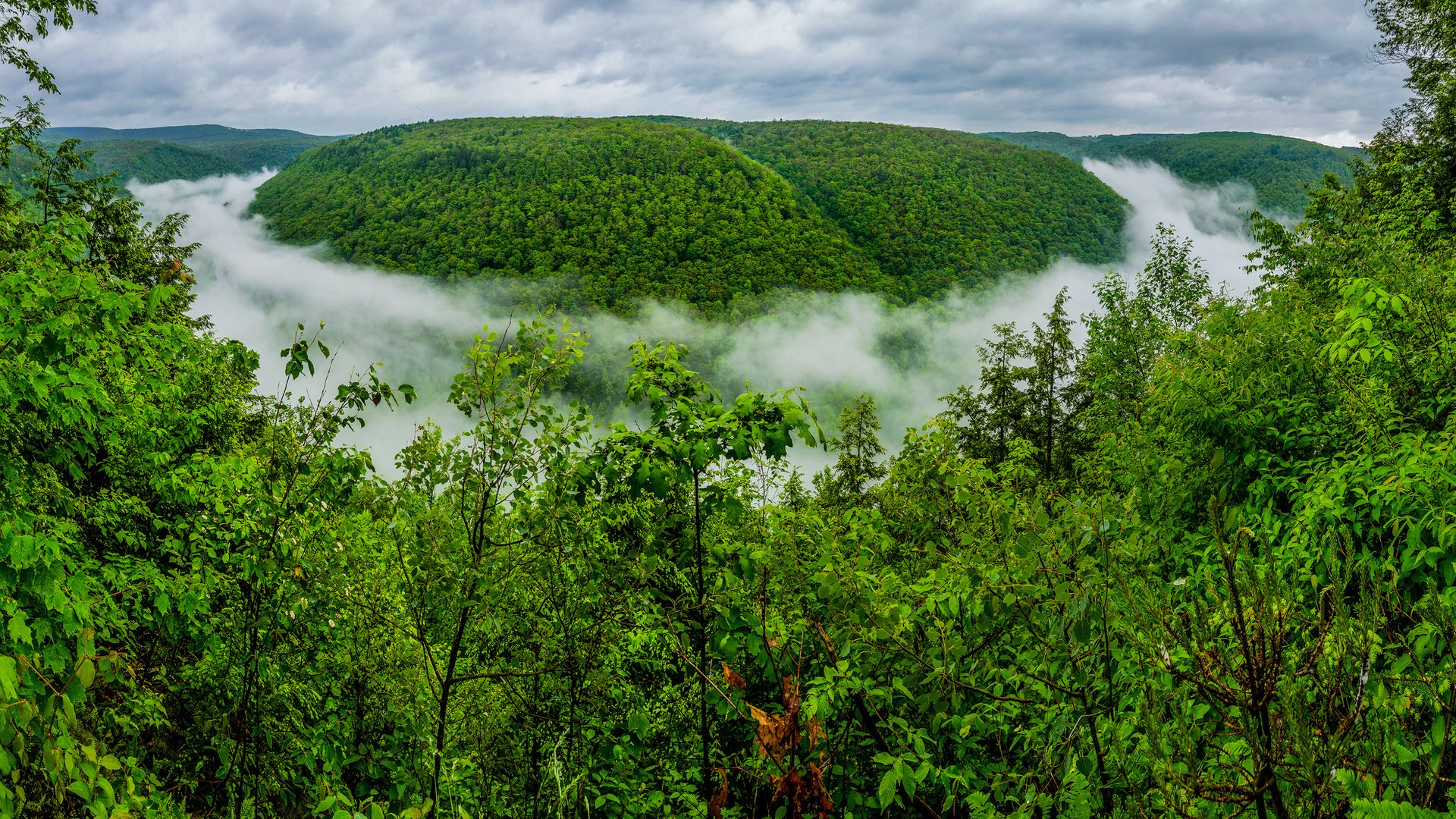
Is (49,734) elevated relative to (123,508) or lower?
elevated

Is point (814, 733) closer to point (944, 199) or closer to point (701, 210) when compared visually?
point (701, 210)

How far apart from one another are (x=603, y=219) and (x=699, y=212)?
18267mm

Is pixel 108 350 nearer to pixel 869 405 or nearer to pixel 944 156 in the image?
pixel 869 405

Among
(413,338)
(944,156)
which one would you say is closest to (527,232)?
(413,338)

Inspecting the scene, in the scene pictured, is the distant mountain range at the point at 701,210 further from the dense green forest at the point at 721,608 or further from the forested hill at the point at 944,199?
the dense green forest at the point at 721,608

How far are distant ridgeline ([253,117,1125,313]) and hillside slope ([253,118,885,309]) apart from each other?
33 centimetres

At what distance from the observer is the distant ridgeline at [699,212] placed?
132625 millimetres

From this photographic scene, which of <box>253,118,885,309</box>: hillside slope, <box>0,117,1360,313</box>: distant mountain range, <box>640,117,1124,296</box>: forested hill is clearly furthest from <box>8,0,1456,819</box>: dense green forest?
<box>640,117,1124,296</box>: forested hill

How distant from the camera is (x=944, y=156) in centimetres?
15950

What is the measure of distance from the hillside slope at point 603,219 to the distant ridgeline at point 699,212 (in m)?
0.33

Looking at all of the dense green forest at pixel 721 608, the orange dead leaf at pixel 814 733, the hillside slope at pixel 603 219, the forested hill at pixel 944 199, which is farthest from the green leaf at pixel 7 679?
the forested hill at pixel 944 199

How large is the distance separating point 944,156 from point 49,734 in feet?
576

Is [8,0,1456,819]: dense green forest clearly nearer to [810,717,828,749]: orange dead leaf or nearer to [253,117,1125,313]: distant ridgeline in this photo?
[810,717,828,749]: orange dead leaf

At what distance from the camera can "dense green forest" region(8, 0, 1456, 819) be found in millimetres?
1944
